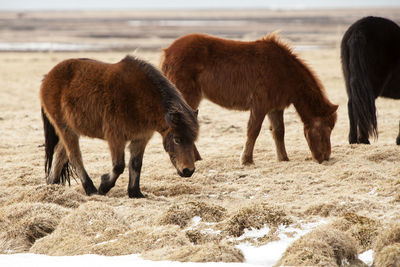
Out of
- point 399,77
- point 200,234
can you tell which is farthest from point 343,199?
point 399,77

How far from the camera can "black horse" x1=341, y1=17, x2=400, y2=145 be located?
8.34m

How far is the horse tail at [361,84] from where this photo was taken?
8.31 metres

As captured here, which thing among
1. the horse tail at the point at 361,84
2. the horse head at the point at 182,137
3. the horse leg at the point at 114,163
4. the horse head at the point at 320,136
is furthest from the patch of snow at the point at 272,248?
the horse tail at the point at 361,84

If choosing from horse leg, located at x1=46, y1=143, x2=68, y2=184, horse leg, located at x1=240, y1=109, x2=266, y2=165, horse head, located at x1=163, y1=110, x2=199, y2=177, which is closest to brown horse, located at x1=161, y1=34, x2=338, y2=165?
horse leg, located at x1=240, y1=109, x2=266, y2=165

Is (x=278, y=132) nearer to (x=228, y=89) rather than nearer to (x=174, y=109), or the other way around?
(x=228, y=89)

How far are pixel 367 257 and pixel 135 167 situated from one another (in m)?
3.01

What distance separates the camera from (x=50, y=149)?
6.91m

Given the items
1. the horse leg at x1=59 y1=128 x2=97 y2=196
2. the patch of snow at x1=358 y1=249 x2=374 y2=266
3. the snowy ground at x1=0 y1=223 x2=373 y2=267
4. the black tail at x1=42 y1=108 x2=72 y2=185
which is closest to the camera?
the snowy ground at x1=0 y1=223 x2=373 y2=267

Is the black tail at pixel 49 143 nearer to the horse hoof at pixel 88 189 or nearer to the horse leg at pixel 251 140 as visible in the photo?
the horse hoof at pixel 88 189

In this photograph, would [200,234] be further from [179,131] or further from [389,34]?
[389,34]

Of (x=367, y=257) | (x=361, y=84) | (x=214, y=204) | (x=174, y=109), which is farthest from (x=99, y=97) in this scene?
(x=361, y=84)

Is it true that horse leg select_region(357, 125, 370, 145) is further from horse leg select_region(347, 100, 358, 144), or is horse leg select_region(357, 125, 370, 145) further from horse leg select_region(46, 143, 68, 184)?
horse leg select_region(46, 143, 68, 184)

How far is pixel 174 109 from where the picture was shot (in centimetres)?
617

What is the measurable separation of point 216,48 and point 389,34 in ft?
8.73
